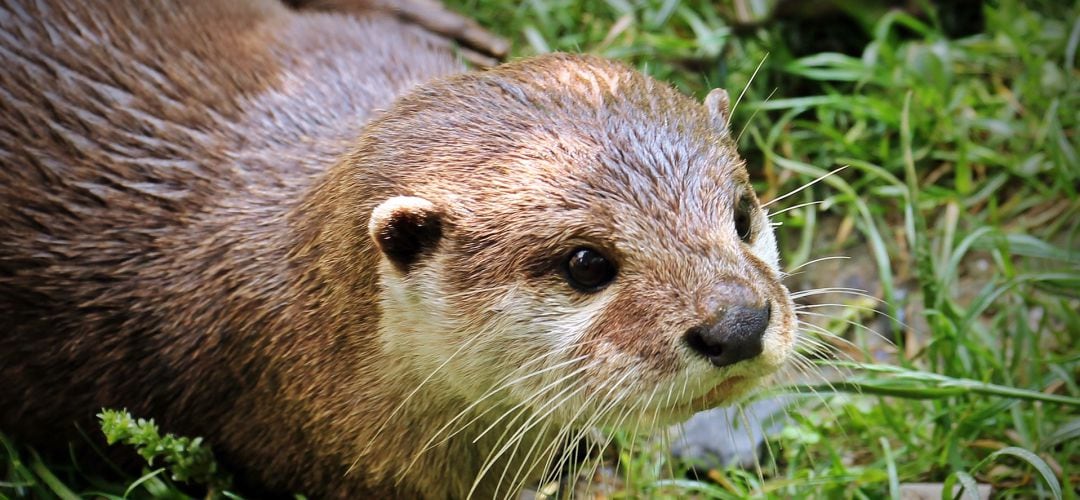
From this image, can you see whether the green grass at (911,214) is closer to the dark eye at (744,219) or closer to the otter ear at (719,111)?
the otter ear at (719,111)

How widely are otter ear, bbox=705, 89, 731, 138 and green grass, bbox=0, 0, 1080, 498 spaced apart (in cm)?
27

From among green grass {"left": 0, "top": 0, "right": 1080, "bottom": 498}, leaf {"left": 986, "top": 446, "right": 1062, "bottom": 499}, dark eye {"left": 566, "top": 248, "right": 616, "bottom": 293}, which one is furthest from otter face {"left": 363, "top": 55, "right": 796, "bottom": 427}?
leaf {"left": 986, "top": 446, "right": 1062, "bottom": 499}

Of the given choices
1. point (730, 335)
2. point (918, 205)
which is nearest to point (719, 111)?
point (730, 335)

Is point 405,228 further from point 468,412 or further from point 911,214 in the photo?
point 911,214

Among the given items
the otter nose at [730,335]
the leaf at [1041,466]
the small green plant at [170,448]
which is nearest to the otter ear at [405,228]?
the otter nose at [730,335]

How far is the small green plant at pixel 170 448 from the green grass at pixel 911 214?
5.3 inches

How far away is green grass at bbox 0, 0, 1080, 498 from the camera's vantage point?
263 centimetres

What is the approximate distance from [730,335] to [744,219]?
36 centimetres

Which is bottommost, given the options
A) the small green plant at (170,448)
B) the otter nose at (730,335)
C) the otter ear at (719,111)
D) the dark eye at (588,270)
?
the small green plant at (170,448)

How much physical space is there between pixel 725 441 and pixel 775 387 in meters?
0.48

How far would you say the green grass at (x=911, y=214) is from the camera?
104 inches

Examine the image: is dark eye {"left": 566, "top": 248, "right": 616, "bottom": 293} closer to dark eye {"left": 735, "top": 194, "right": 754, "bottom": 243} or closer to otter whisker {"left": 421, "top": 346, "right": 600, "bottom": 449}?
otter whisker {"left": 421, "top": 346, "right": 600, "bottom": 449}

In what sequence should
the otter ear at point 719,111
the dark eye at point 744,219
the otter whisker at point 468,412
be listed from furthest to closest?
the otter ear at point 719,111 < the dark eye at point 744,219 < the otter whisker at point 468,412

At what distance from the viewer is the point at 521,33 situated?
3.91 m
